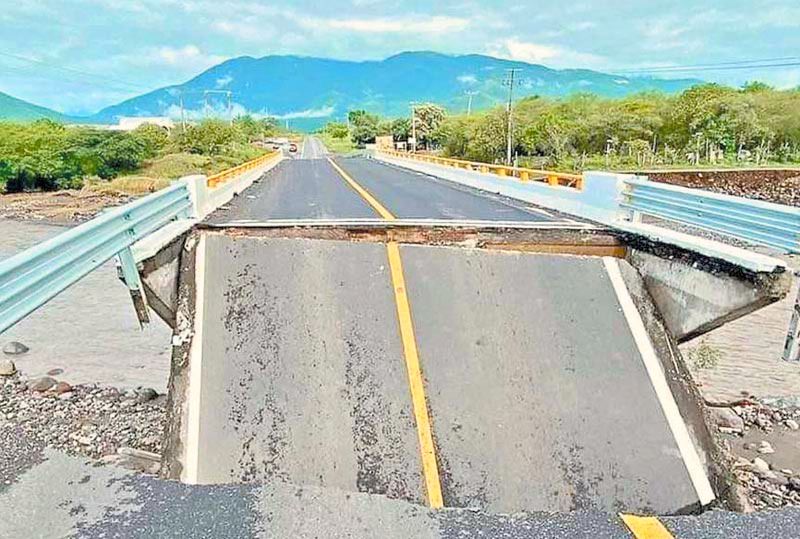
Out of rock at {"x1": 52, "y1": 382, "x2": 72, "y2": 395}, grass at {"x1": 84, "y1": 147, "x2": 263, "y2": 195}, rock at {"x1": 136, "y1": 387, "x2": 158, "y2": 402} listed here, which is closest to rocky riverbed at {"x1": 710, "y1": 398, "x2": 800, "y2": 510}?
rock at {"x1": 136, "y1": 387, "x2": 158, "y2": 402}

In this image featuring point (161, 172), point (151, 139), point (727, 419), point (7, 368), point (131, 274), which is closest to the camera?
point (131, 274)

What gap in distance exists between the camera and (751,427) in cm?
1185

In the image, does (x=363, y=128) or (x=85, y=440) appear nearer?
(x=85, y=440)

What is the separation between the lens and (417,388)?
19.3ft

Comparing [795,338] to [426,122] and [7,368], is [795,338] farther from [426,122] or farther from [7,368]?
[426,122]

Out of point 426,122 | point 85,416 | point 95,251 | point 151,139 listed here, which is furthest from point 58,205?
point 426,122

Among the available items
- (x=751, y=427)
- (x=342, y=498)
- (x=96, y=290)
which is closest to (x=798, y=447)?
(x=751, y=427)

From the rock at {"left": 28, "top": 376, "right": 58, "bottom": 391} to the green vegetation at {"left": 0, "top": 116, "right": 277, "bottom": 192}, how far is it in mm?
54545

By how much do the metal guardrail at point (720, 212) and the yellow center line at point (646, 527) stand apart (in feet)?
11.1

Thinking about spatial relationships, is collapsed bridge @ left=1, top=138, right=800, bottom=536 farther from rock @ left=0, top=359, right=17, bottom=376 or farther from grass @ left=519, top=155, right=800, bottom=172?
grass @ left=519, top=155, right=800, bottom=172

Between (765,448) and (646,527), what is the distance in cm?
784

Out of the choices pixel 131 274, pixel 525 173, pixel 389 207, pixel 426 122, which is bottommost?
pixel 389 207

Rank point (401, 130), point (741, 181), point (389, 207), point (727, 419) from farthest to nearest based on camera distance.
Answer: point (401, 130)
point (741, 181)
point (389, 207)
point (727, 419)

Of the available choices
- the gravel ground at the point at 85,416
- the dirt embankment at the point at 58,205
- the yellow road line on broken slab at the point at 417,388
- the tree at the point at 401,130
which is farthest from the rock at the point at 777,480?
the tree at the point at 401,130
